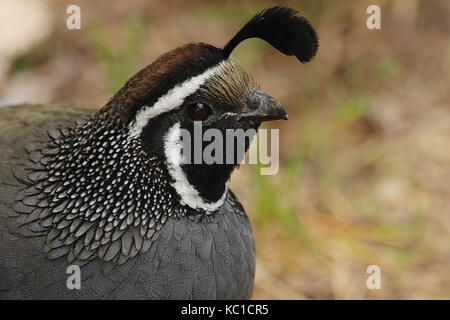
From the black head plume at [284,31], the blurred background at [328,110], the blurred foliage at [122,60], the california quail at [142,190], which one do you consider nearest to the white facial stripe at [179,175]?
the california quail at [142,190]

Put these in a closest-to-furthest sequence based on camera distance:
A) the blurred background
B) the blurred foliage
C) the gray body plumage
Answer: the gray body plumage → the blurred background → the blurred foliage

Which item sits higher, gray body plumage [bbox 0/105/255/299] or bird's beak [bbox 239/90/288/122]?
bird's beak [bbox 239/90/288/122]

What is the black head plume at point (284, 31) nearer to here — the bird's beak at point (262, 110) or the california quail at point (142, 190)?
the california quail at point (142, 190)

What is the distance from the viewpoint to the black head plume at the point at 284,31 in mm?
2734

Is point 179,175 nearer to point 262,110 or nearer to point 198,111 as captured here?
point 198,111

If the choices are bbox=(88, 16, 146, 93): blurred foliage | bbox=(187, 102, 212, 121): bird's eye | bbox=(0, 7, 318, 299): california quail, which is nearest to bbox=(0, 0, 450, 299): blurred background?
bbox=(88, 16, 146, 93): blurred foliage

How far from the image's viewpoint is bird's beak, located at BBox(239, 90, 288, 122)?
2.70 metres

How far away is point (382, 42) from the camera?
213 inches

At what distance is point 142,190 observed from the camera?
9.10 feet

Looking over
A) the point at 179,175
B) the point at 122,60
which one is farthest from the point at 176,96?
the point at 122,60

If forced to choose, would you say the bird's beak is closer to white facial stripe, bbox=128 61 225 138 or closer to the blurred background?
white facial stripe, bbox=128 61 225 138

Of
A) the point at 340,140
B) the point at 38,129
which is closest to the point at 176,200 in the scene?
the point at 38,129

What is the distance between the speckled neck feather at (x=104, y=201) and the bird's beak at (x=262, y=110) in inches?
15.1
